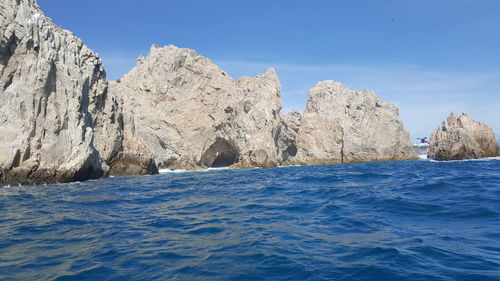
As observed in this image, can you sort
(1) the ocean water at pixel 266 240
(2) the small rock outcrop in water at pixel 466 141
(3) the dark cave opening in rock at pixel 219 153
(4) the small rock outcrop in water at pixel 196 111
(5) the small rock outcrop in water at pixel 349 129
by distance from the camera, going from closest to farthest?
(1) the ocean water at pixel 266 240 → (2) the small rock outcrop in water at pixel 466 141 → (4) the small rock outcrop in water at pixel 196 111 → (3) the dark cave opening in rock at pixel 219 153 → (5) the small rock outcrop in water at pixel 349 129

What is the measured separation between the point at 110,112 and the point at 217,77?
34787mm

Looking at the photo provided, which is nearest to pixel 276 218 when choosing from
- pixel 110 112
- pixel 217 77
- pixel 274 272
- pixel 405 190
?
pixel 274 272

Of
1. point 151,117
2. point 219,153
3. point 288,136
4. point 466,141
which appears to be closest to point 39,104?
point 151,117

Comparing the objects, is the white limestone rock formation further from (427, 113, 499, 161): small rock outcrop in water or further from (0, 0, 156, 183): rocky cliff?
(0, 0, 156, 183): rocky cliff

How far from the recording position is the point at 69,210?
11797 millimetres

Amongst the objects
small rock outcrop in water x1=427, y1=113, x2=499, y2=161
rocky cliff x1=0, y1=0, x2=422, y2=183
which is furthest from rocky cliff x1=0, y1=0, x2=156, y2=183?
small rock outcrop in water x1=427, y1=113, x2=499, y2=161

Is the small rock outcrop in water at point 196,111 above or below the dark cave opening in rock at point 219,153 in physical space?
above

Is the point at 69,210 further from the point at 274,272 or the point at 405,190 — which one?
the point at 405,190

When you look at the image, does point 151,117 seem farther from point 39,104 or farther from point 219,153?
point 39,104

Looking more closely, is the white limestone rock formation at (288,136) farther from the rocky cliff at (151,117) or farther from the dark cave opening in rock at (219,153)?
the dark cave opening in rock at (219,153)

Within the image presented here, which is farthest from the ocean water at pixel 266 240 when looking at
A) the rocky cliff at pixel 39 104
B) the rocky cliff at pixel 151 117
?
the rocky cliff at pixel 151 117

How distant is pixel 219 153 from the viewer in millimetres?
76688

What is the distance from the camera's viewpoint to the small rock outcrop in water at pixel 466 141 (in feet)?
222

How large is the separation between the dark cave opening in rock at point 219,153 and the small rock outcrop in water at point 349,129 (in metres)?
18.5
